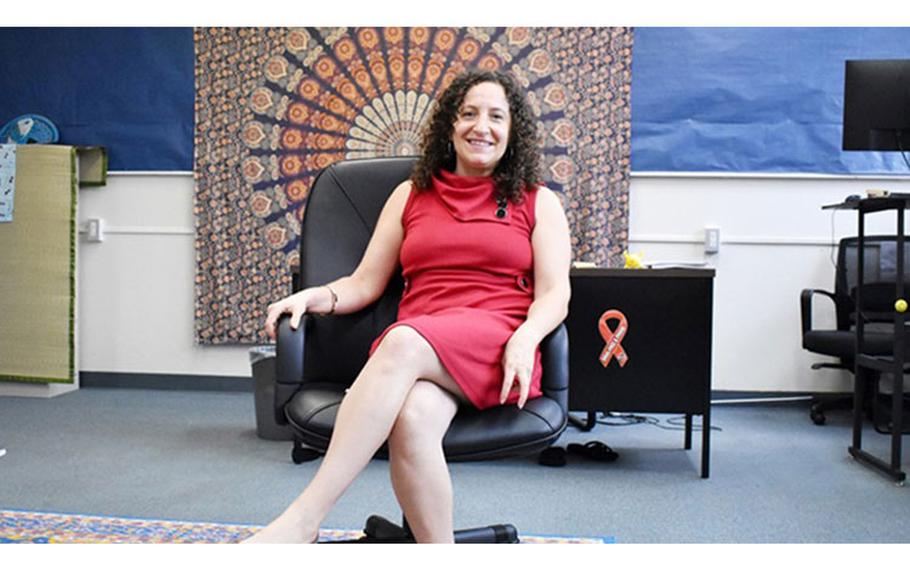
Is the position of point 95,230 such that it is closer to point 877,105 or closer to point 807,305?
point 807,305

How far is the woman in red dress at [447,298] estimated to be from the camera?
1.47 metres

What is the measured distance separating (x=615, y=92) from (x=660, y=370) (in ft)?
5.59

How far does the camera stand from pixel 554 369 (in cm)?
164

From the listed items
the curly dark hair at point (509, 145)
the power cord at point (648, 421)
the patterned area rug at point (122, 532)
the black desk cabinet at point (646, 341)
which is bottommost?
the power cord at point (648, 421)

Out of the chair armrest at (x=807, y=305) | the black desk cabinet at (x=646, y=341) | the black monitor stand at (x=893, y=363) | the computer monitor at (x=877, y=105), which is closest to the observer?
the black monitor stand at (x=893, y=363)

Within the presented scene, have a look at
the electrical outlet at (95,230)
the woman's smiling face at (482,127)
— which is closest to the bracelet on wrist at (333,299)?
the woman's smiling face at (482,127)

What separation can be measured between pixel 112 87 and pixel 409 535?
3.51 metres

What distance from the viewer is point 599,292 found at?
9.39ft

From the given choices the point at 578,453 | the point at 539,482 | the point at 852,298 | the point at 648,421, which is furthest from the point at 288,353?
the point at 852,298

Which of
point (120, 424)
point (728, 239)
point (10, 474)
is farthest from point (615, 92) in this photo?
point (10, 474)

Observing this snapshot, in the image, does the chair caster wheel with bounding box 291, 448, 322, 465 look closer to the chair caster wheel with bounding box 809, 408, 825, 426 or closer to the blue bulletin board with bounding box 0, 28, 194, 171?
the blue bulletin board with bounding box 0, 28, 194, 171

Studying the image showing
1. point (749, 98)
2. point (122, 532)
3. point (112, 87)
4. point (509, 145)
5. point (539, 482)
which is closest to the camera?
point (509, 145)

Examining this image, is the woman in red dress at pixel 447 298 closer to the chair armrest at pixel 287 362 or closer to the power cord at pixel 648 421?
the chair armrest at pixel 287 362

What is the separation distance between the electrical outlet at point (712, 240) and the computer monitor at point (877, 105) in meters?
1.00
